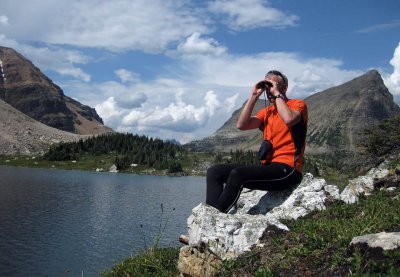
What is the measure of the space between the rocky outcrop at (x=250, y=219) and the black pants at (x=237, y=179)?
486 millimetres

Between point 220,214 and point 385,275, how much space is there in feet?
16.4

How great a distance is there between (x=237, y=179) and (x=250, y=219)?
109 centimetres

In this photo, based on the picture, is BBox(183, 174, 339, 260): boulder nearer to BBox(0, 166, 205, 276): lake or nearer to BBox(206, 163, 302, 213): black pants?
BBox(206, 163, 302, 213): black pants

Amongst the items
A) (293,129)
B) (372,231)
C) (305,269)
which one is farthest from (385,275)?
(293,129)

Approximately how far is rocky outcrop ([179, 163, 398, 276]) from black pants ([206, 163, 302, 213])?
0.49 m

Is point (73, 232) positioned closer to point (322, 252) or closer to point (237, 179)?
point (237, 179)

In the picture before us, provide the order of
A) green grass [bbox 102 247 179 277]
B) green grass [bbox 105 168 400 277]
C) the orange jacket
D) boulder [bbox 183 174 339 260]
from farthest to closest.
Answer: the orange jacket, green grass [bbox 102 247 179 277], boulder [bbox 183 174 339 260], green grass [bbox 105 168 400 277]

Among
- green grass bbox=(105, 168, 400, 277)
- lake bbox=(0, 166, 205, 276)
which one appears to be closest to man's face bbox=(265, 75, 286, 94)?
green grass bbox=(105, 168, 400, 277)

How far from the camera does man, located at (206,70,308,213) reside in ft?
37.6

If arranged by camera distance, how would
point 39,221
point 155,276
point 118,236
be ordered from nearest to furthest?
point 155,276, point 118,236, point 39,221

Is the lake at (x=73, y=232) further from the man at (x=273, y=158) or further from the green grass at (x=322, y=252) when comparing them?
A: the green grass at (x=322, y=252)

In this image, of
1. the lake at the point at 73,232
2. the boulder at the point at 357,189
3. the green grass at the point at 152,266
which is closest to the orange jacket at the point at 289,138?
the boulder at the point at 357,189

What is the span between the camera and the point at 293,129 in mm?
11766

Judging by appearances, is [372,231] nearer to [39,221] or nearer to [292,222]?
[292,222]
